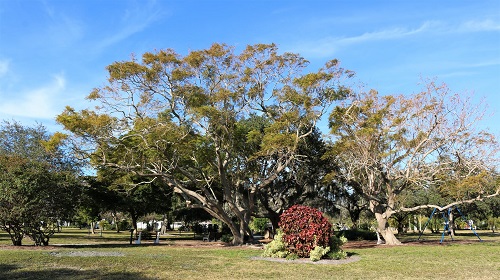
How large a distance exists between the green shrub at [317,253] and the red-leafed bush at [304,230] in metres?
0.32

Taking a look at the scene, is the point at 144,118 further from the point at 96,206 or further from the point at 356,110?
the point at 96,206

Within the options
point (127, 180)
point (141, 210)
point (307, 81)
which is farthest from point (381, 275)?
point (141, 210)

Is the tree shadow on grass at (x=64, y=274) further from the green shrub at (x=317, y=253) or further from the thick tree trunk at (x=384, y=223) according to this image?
the thick tree trunk at (x=384, y=223)

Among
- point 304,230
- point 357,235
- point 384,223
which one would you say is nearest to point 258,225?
point 357,235

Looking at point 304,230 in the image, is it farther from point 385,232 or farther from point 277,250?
point 385,232

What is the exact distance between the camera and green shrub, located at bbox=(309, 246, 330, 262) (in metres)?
13.8

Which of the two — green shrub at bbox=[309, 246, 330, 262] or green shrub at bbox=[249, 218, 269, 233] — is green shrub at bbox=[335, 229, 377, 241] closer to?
green shrub at bbox=[249, 218, 269, 233]

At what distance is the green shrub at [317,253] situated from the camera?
13775 mm

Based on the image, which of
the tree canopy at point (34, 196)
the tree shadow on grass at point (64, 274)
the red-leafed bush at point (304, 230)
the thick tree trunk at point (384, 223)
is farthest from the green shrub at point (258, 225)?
the tree shadow on grass at point (64, 274)

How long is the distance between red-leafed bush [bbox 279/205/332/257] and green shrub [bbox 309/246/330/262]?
0.32 meters

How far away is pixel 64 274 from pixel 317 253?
7780 mm

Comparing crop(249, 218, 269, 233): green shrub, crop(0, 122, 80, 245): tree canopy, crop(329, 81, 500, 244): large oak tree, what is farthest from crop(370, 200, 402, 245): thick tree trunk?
crop(249, 218, 269, 233): green shrub

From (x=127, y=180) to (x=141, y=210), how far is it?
837 cm

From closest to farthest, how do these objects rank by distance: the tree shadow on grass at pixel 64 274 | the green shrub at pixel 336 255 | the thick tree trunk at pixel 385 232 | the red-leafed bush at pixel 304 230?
the tree shadow on grass at pixel 64 274
the green shrub at pixel 336 255
the red-leafed bush at pixel 304 230
the thick tree trunk at pixel 385 232
